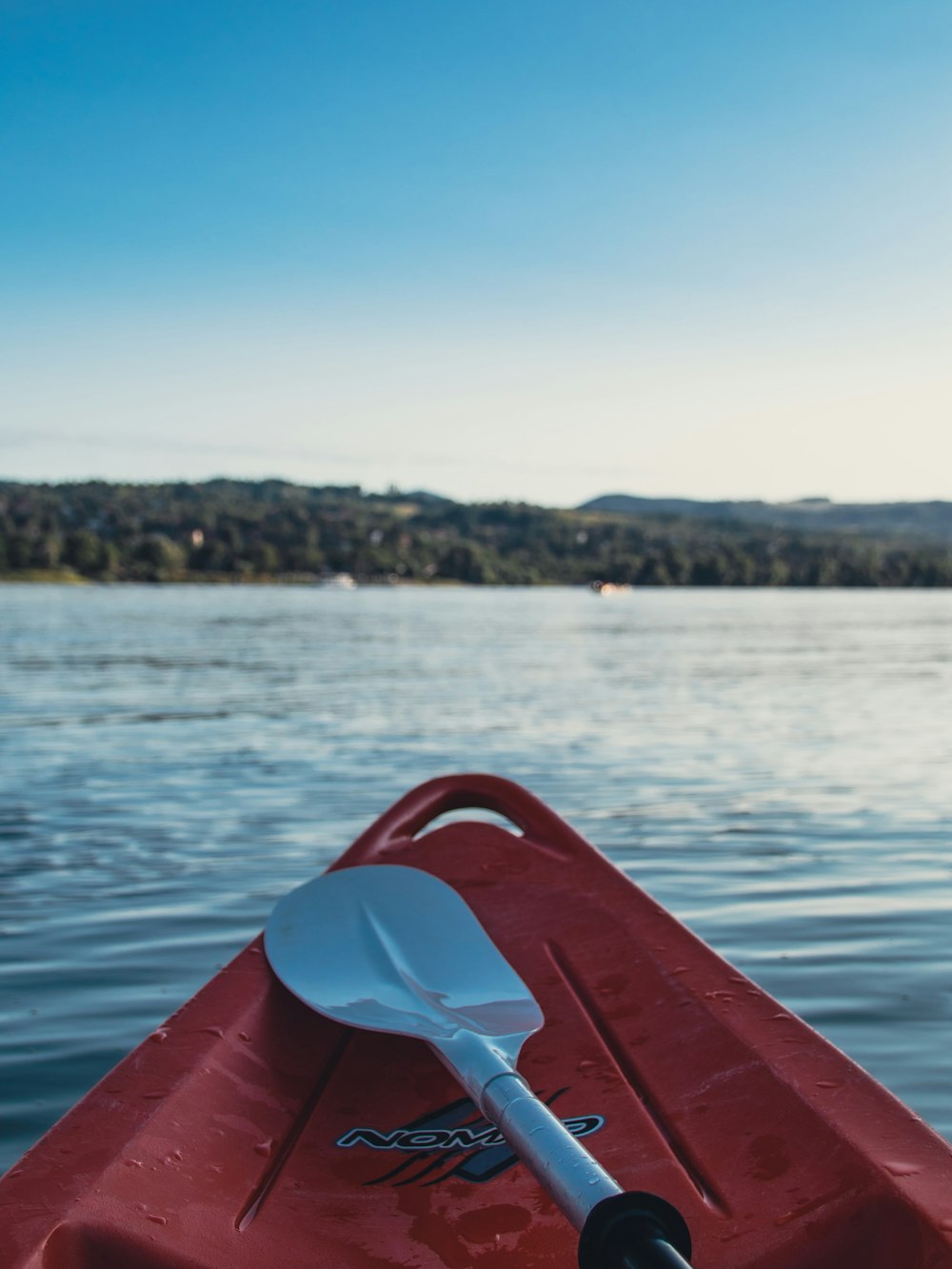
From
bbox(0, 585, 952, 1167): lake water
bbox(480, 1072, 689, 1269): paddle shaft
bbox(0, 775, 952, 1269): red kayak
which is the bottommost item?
bbox(0, 585, 952, 1167): lake water

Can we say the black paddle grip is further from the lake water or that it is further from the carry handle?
the carry handle

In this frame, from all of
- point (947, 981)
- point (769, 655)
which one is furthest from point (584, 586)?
point (947, 981)

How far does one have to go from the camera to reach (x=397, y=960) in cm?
353

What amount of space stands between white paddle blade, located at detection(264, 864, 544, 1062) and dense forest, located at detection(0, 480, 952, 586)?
126 m

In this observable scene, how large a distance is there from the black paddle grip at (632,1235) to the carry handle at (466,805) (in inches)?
105

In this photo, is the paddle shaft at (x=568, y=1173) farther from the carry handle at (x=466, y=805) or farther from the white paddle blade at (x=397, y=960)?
the carry handle at (x=466, y=805)

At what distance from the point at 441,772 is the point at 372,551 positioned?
13992 centimetres

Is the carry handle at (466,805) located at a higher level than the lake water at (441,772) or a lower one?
higher

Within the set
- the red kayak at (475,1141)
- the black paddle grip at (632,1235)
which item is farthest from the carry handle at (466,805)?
the black paddle grip at (632,1235)

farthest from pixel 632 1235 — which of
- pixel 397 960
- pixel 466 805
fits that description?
pixel 466 805

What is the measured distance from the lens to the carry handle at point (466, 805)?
4.63 m

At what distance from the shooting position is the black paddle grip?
1.75 meters

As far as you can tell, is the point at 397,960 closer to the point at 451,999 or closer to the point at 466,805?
the point at 451,999

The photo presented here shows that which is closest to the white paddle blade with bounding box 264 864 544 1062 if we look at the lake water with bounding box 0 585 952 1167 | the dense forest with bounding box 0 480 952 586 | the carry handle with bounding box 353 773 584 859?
the carry handle with bounding box 353 773 584 859
